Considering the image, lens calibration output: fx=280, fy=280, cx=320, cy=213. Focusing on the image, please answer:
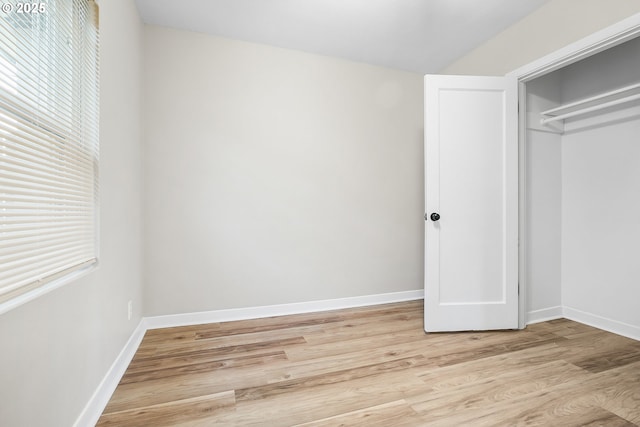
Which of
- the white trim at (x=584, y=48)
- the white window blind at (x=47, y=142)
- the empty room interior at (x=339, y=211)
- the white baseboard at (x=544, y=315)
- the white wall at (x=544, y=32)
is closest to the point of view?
the white window blind at (x=47, y=142)

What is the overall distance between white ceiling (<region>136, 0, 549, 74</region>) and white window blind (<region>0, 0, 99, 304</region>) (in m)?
1.07

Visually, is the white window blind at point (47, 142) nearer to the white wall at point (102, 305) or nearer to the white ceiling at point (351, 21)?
the white wall at point (102, 305)

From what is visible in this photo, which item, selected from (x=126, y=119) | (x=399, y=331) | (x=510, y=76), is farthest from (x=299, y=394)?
(x=510, y=76)

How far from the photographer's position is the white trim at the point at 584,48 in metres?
1.72

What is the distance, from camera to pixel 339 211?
2.88 metres

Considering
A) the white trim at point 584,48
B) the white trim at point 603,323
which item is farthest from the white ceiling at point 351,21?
the white trim at point 603,323

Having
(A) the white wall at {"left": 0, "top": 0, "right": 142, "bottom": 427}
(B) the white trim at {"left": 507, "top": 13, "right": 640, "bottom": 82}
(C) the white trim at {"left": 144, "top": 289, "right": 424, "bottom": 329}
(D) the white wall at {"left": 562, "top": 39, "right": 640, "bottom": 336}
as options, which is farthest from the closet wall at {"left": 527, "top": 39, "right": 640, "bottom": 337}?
(A) the white wall at {"left": 0, "top": 0, "right": 142, "bottom": 427}

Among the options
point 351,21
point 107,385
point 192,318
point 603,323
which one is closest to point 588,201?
point 603,323

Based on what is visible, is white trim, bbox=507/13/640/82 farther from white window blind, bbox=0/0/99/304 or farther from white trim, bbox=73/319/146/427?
white trim, bbox=73/319/146/427

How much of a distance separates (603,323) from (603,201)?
102 cm

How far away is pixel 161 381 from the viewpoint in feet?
5.33

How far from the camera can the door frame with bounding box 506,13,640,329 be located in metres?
1.76

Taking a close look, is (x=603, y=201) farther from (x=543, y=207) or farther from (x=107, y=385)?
(x=107, y=385)

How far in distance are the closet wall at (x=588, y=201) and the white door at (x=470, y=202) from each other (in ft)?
1.09
